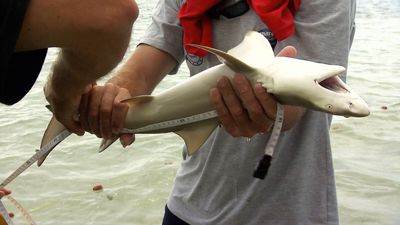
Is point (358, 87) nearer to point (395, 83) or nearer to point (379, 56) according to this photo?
point (395, 83)

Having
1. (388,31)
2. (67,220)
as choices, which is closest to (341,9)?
(67,220)

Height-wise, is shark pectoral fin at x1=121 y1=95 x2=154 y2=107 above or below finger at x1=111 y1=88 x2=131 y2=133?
above

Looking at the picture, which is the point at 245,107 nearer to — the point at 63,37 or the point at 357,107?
the point at 357,107

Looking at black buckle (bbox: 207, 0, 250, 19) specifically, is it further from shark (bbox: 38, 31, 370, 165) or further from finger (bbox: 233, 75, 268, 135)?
finger (bbox: 233, 75, 268, 135)

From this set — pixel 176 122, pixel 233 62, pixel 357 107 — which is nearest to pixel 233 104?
pixel 233 62

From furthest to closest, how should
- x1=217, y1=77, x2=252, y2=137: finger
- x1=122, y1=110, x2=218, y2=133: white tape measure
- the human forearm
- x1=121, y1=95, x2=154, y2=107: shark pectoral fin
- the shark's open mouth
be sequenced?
1. the human forearm
2. x1=121, y1=95, x2=154, y2=107: shark pectoral fin
3. x1=122, y1=110, x2=218, y2=133: white tape measure
4. x1=217, y1=77, x2=252, y2=137: finger
5. the shark's open mouth

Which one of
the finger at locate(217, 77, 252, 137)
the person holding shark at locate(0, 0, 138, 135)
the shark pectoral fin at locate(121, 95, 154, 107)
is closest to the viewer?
the person holding shark at locate(0, 0, 138, 135)

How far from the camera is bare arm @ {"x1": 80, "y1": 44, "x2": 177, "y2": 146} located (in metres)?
2.32

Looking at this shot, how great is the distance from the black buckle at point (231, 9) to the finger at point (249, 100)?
447 mm

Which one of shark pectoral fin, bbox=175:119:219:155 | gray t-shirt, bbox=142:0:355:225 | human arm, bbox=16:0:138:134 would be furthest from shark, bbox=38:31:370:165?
human arm, bbox=16:0:138:134

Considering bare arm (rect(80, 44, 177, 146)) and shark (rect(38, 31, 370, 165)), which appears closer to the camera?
shark (rect(38, 31, 370, 165))

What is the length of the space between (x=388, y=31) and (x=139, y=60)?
1154 cm

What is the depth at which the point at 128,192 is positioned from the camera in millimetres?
4918

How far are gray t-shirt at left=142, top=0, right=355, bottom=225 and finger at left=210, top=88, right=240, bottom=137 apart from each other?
0.80 ft
